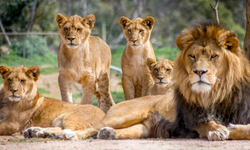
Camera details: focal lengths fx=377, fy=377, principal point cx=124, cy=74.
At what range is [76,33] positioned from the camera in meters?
5.58

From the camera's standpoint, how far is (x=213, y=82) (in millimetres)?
3379

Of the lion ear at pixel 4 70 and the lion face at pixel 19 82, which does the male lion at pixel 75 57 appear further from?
the lion ear at pixel 4 70

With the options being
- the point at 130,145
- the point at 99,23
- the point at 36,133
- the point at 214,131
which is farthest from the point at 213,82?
the point at 99,23

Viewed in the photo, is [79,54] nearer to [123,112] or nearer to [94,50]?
[94,50]

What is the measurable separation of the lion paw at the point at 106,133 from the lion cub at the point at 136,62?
7.20 ft

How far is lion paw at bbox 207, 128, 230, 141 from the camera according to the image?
130 inches

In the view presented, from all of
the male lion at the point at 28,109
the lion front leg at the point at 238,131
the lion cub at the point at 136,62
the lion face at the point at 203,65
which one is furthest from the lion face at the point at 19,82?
the lion front leg at the point at 238,131

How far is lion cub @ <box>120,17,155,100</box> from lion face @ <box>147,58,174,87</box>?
346 millimetres

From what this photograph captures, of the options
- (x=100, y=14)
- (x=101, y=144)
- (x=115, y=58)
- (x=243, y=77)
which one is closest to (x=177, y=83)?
(x=243, y=77)

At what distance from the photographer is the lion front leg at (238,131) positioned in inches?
132

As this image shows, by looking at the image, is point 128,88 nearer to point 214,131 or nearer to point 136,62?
point 136,62

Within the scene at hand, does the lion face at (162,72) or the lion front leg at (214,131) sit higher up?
the lion face at (162,72)

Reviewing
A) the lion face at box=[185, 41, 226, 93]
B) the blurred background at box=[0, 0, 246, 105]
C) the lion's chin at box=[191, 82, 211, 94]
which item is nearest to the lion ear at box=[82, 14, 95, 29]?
the lion face at box=[185, 41, 226, 93]

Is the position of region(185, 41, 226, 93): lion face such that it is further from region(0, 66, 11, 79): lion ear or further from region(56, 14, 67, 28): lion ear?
region(56, 14, 67, 28): lion ear
